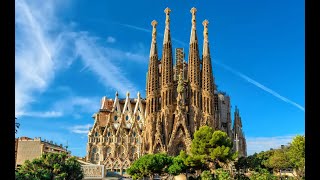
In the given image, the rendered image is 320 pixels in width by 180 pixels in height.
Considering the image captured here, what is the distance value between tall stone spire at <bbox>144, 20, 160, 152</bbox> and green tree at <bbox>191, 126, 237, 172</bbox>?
60.6ft

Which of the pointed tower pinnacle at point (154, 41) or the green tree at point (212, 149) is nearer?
the green tree at point (212, 149)

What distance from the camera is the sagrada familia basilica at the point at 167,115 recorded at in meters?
63.1

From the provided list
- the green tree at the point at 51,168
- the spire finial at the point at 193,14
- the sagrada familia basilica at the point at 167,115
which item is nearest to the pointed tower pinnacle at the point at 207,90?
the sagrada familia basilica at the point at 167,115

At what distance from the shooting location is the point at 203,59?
67.6 meters

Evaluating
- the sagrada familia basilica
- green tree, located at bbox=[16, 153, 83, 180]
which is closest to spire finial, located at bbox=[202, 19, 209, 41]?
the sagrada familia basilica

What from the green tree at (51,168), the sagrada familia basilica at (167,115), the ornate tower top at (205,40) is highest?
the ornate tower top at (205,40)

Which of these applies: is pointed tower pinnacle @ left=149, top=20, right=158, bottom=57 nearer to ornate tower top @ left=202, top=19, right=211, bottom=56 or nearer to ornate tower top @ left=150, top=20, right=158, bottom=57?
ornate tower top @ left=150, top=20, right=158, bottom=57

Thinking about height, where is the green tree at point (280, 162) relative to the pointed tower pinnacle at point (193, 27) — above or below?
below

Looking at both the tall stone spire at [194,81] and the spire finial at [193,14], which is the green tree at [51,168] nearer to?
the tall stone spire at [194,81]

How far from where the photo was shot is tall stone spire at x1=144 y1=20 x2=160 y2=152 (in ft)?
210

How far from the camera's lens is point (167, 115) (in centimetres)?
6381
